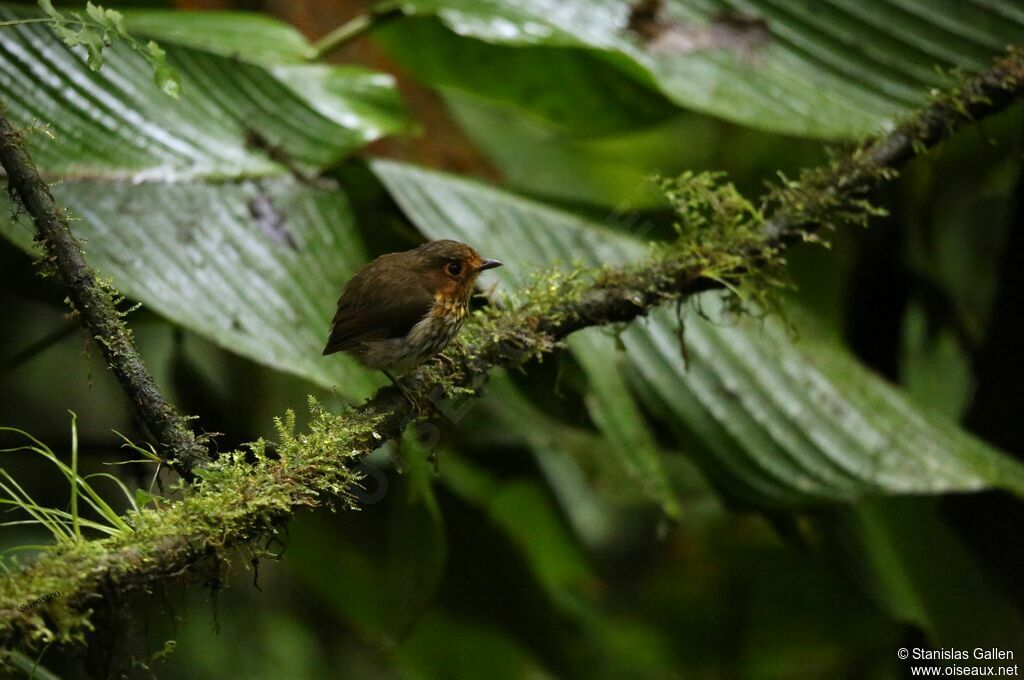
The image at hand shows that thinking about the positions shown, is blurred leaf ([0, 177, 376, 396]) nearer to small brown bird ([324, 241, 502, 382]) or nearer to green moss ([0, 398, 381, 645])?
small brown bird ([324, 241, 502, 382])

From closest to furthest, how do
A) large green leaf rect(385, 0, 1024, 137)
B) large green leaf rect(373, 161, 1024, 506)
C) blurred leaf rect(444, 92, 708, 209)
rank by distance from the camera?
large green leaf rect(373, 161, 1024, 506) → large green leaf rect(385, 0, 1024, 137) → blurred leaf rect(444, 92, 708, 209)

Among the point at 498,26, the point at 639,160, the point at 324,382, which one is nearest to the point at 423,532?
the point at 324,382

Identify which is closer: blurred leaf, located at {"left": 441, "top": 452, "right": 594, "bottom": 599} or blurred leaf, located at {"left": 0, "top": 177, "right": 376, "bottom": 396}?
blurred leaf, located at {"left": 0, "top": 177, "right": 376, "bottom": 396}

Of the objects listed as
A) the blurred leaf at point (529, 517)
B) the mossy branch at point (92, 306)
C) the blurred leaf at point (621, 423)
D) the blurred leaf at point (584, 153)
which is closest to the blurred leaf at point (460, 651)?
the blurred leaf at point (529, 517)

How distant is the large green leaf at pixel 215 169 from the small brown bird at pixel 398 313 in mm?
171

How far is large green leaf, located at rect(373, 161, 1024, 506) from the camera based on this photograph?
2332 millimetres

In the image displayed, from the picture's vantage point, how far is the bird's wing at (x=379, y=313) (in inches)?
73.1

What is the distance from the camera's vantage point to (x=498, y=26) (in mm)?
2633

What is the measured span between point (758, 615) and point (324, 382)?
7.69 ft

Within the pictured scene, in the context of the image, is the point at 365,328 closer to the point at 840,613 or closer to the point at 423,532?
the point at 423,532

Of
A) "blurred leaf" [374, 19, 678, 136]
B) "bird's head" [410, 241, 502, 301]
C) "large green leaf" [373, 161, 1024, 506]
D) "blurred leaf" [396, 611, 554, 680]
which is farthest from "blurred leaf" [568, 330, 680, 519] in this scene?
"blurred leaf" [396, 611, 554, 680]

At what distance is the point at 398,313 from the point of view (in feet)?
6.11

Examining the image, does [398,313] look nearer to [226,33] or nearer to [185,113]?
[185,113]

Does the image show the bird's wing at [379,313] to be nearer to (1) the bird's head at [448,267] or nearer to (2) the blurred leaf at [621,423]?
(1) the bird's head at [448,267]
